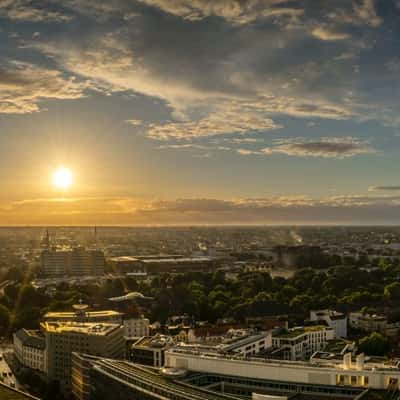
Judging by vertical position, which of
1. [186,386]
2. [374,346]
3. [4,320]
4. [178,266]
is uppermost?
[186,386]

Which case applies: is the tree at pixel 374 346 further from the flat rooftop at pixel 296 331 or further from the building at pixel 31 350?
the building at pixel 31 350

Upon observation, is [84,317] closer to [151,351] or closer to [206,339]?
[151,351]

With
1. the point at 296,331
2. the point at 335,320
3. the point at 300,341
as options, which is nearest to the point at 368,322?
the point at 335,320

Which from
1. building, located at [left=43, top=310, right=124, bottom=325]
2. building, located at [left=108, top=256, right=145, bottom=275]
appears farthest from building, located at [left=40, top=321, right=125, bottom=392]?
building, located at [left=108, top=256, right=145, bottom=275]

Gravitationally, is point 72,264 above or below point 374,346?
above

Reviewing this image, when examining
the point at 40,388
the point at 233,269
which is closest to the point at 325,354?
the point at 40,388

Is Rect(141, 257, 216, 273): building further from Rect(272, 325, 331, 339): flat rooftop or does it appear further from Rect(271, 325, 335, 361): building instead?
Rect(271, 325, 335, 361): building
